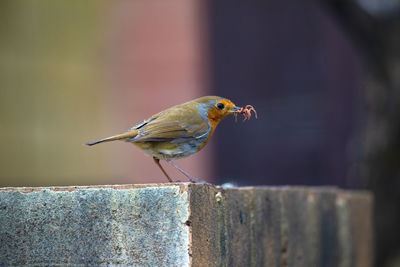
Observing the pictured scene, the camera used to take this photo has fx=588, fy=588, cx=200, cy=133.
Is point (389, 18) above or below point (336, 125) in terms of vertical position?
above

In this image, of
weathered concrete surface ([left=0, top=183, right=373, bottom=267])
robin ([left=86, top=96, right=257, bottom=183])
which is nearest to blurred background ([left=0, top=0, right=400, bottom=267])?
robin ([left=86, top=96, right=257, bottom=183])

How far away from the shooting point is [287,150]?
7746mm

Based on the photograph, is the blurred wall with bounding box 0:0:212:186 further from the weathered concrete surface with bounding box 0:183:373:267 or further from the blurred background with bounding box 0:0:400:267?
the weathered concrete surface with bounding box 0:183:373:267

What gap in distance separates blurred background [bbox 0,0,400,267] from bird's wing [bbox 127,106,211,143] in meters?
4.12

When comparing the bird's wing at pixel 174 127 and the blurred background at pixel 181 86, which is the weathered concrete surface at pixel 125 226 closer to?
the bird's wing at pixel 174 127

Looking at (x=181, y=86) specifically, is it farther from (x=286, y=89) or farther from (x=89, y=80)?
(x=89, y=80)

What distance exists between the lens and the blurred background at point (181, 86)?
300 inches

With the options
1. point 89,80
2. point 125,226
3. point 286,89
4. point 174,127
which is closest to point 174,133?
point 174,127

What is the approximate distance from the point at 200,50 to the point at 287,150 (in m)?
1.83

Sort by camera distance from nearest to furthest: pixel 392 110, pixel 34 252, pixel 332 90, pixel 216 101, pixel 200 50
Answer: pixel 34 252 < pixel 216 101 < pixel 392 110 < pixel 332 90 < pixel 200 50

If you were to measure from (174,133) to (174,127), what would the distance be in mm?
46

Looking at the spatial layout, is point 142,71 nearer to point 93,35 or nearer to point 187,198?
point 93,35

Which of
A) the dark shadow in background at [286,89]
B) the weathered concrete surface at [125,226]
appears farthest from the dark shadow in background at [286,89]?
the weathered concrete surface at [125,226]

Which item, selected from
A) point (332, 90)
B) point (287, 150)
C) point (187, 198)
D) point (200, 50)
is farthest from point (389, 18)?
point (187, 198)
